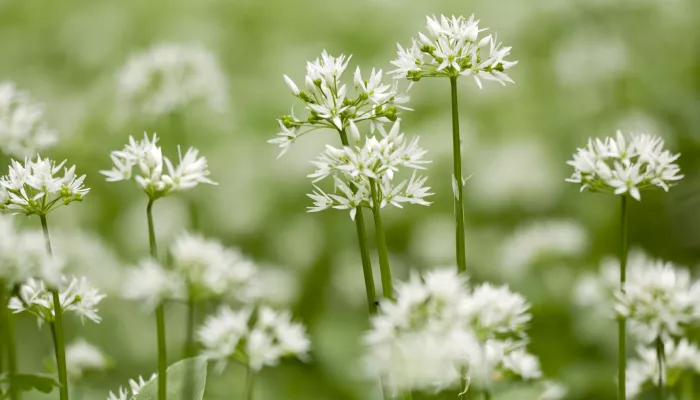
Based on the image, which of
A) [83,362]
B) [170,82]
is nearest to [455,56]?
[83,362]

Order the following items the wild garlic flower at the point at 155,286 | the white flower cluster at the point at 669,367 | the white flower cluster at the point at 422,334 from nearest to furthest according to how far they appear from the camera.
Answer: the white flower cluster at the point at 422,334
the wild garlic flower at the point at 155,286
the white flower cluster at the point at 669,367

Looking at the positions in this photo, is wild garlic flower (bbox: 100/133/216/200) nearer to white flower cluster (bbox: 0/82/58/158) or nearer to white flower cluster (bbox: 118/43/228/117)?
white flower cluster (bbox: 0/82/58/158)

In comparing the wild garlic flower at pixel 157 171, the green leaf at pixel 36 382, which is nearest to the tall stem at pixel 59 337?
the green leaf at pixel 36 382

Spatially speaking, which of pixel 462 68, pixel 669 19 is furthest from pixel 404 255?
pixel 462 68

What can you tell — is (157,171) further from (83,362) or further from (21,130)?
(83,362)

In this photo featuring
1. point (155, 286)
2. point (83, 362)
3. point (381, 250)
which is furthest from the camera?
point (83, 362)

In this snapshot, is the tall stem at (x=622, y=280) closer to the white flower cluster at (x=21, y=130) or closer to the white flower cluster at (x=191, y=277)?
the white flower cluster at (x=191, y=277)

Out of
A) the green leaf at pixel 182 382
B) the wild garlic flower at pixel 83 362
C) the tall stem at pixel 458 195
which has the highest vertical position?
the tall stem at pixel 458 195
